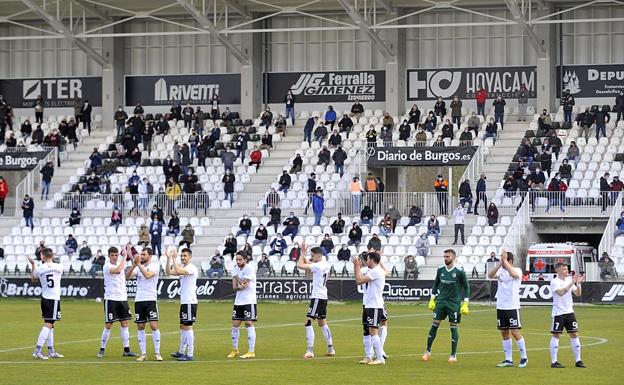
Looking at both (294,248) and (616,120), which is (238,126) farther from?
(616,120)

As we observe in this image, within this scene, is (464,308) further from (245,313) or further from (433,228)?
(433,228)

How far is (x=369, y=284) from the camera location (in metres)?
24.6

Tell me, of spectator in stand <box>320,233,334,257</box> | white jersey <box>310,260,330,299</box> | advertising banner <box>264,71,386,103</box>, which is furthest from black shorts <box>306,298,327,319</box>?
advertising banner <box>264,71,386,103</box>

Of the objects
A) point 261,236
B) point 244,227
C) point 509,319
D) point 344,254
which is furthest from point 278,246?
point 509,319

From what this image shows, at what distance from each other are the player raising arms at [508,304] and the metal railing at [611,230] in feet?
80.8

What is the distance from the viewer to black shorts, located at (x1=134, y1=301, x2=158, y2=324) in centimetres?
2539

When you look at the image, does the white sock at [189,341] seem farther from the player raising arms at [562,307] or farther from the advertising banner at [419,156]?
the advertising banner at [419,156]

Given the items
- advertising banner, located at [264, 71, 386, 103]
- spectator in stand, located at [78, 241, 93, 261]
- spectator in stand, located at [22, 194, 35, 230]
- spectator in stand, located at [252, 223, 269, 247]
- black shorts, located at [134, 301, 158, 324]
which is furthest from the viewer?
advertising banner, located at [264, 71, 386, 103]

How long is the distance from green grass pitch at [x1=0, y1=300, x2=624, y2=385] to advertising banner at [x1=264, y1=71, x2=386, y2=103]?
24.0m

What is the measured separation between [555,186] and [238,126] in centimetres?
1767

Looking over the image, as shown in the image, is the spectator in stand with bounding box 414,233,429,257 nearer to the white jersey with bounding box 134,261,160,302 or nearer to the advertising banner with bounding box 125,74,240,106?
the advertising banner with bounding box 125,74,240,106

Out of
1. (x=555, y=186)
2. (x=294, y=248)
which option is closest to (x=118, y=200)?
(x=294, y=248)

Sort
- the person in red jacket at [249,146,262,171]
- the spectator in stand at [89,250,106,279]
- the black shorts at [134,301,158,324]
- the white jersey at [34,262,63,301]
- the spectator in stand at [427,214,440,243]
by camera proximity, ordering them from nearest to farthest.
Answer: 1. the black shorts at [134,301,158,324]
2. the white jersey at [34,262,63,301]
3. the spectator in stand at [89,250,106,279]
4. the spectator in stand at [427,214,440,243]
5. the person in red jacket at [249,146,262,171]

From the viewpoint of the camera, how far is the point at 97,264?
169ft
